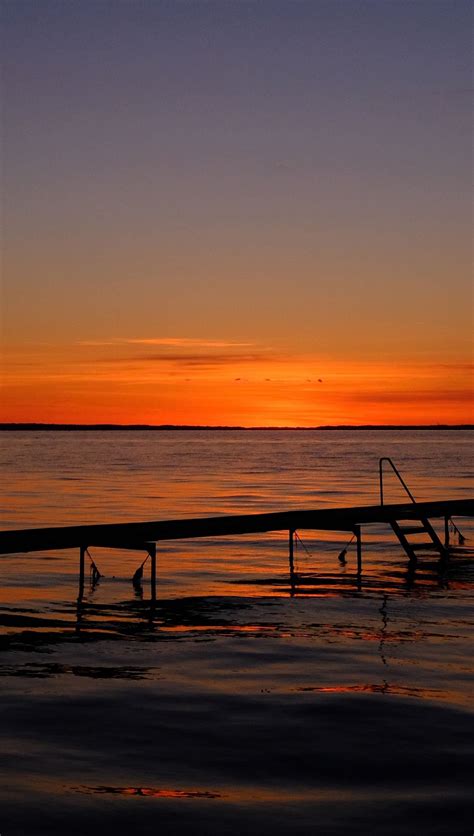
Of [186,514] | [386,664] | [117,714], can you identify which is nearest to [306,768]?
[117,714]

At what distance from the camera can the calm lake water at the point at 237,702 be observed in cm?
947

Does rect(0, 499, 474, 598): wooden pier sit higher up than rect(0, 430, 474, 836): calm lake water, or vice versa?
rect(0, 499, 474, 598): wooden pier

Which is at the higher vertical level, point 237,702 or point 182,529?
point 182,529

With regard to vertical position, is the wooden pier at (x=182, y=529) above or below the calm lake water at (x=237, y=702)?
above

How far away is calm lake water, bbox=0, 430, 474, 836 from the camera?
9.47 m

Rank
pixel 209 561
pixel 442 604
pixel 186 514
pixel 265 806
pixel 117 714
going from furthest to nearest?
pixel 186 514
pixel 209 561
pixel 442 604
pixel 117 714
pixel 265 806

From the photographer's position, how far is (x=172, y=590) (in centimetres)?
2406

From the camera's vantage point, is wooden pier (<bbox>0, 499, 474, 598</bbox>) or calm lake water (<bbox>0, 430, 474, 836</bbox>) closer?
calm lake water (<bbox>0, 430, 474, 836</bbox>)

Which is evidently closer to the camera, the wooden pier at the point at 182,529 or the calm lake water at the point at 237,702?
the calm lake water at the point at 237,702

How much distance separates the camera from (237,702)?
1318cm

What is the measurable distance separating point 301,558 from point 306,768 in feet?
68.8

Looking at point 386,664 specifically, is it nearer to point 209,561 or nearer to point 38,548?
point 38,548

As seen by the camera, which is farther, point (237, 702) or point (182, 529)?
point (182, 529)

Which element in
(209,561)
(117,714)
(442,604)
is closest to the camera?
(117,714)
